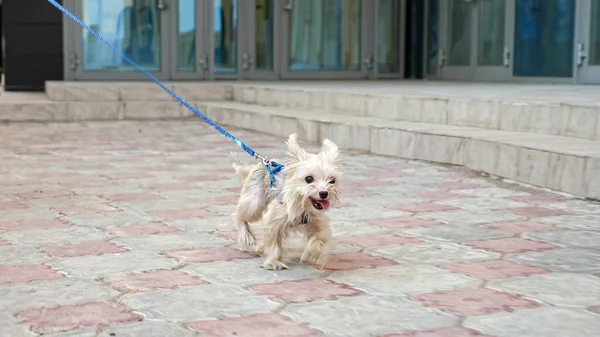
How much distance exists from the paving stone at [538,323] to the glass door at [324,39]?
1053 centimetres

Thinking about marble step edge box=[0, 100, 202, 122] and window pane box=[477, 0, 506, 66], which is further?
window pane box=[477, 0, 506, 66]

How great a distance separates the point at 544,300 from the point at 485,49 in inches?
365

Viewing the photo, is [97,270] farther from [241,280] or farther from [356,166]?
[356,166]

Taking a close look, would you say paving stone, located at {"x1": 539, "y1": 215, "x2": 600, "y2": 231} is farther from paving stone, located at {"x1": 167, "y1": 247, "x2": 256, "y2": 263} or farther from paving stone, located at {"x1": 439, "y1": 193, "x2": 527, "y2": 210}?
paving stone, located at {"x1": 167, "y1": 247, "x2": 256, "y2": 263}

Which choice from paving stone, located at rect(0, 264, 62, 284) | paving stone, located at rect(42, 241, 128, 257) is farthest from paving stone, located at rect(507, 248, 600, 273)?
paving stone, located at rect(0, 264, 62, 284)

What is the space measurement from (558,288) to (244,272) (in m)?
1.08

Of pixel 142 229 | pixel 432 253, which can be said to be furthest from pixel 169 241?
pixel 432 253

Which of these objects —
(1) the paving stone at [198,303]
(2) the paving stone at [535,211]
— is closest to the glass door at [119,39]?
(2) the paving stone at [535,211]

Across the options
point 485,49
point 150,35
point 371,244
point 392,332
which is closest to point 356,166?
point 371,244

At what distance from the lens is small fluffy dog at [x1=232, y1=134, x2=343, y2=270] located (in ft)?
9.84

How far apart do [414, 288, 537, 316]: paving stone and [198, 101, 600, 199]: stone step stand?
2075mm

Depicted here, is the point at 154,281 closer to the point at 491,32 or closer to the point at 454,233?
the point at 454,233

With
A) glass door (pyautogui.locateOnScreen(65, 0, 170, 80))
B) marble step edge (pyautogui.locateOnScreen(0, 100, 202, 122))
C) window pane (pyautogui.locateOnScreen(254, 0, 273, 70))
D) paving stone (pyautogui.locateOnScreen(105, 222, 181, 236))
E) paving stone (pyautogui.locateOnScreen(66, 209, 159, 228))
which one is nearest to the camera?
paving stone (pyautogui.locateOnScreen(105, 222, 181, 236))

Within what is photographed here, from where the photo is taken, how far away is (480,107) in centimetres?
672
